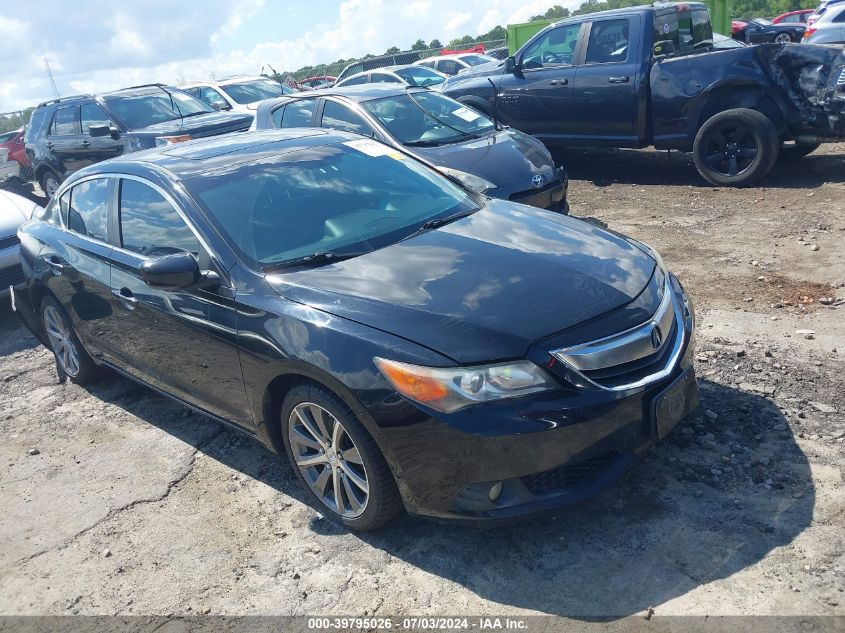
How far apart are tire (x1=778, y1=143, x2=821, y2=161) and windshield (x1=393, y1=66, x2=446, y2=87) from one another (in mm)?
8784

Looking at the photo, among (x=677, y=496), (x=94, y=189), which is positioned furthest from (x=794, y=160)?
(x=94, y=189)

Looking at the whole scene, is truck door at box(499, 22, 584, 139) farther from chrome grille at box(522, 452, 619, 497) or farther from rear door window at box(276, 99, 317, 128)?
chrome grille at box(522, 452, 619, 497)

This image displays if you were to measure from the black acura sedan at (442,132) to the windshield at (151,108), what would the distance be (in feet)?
10.6

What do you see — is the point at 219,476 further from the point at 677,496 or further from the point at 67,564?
the point at 677,496

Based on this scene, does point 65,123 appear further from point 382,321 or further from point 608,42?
point 382,321

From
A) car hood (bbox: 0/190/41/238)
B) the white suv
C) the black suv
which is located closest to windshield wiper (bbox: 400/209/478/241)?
car hood (bbox: 0/190/41/238)

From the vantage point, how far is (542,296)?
3.16 meters

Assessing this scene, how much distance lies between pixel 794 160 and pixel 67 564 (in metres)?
8.85

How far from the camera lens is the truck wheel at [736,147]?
8008mm

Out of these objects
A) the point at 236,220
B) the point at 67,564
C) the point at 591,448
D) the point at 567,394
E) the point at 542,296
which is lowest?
the point at 67,564

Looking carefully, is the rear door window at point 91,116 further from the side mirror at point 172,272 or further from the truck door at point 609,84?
the side mirror at point 172,272

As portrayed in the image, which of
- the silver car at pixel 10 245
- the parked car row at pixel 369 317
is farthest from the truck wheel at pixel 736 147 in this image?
the silver car at pixel 10 245

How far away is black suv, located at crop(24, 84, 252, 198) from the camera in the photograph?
34.3 feet

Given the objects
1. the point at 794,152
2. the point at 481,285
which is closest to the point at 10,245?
the point at 481,285
